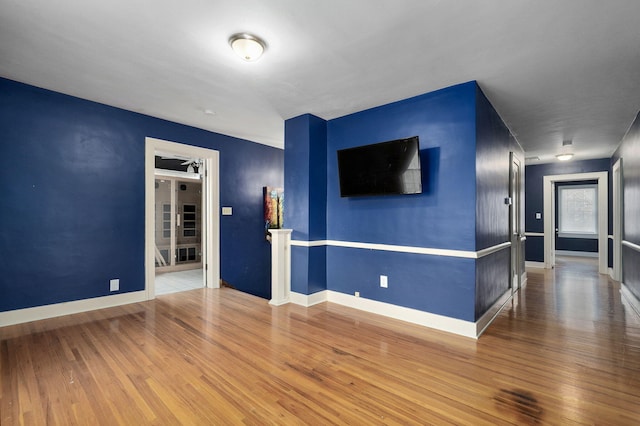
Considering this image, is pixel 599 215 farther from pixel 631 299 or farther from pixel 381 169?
pixel 381 169

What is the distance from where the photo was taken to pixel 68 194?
355 cm

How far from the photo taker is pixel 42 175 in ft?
11.1

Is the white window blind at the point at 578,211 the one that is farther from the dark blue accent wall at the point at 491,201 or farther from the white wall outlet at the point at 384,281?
the white wall outlet at the point at 384,281

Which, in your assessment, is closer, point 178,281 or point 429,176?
point 429,176

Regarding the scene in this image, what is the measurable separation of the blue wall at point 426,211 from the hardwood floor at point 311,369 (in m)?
0.41

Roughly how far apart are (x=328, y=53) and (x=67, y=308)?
4.00m

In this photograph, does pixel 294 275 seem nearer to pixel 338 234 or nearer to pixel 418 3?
pixel 338 234

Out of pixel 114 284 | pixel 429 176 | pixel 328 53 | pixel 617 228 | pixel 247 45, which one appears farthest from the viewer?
pixel 617 228

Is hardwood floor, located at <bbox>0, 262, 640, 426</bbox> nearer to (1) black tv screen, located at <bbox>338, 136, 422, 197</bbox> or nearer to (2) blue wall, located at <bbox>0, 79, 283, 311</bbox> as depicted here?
(2) blue wall, located at <bbox>0, 79, 283, 311</bbox>

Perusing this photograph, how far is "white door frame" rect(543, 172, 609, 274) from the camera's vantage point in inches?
249

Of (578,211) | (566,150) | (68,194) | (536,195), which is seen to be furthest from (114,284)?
(578,211)

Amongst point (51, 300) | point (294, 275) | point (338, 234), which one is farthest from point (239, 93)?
point (51, 300)

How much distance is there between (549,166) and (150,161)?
833cm

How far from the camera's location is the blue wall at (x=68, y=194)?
3207 mm
